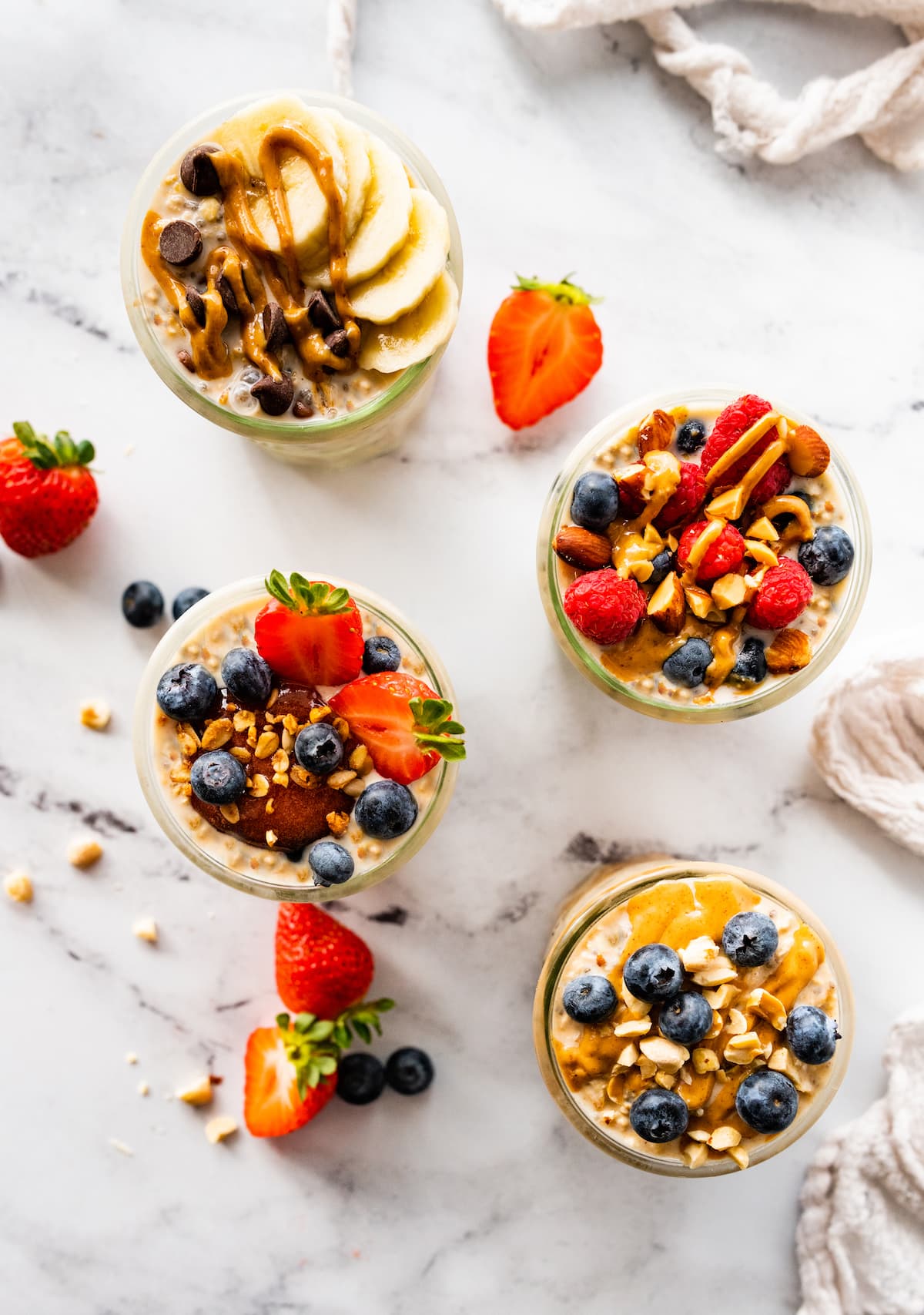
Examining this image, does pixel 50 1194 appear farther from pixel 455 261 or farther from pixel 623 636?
pixel 455 261

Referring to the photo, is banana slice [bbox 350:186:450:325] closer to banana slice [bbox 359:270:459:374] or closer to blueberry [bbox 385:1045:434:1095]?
banana slice [bbox 359:270:459:374]

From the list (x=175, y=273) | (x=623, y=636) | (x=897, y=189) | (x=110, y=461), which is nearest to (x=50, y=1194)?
(x=110, y=461)

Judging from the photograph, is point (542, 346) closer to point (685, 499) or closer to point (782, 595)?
point (685, 499)

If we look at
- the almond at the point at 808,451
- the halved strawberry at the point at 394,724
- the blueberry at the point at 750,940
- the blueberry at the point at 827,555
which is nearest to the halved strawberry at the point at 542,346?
the almond at the point at 808,451

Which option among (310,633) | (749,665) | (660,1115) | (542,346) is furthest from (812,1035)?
(542,346)

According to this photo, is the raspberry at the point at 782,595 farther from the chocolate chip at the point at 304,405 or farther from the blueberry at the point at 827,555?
the chocolate chip at the point at 304,405
